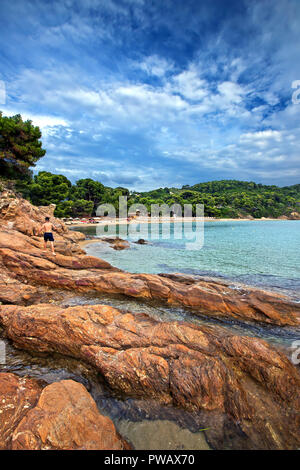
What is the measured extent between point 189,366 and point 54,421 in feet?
9.34

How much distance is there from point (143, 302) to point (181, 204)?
118 meters

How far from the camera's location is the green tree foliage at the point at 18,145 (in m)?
25.7

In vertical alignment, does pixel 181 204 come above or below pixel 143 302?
above

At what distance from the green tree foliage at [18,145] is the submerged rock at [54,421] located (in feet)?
97.2

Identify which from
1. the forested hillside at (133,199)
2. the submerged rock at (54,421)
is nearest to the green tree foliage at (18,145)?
the forested hillside at (133,199)

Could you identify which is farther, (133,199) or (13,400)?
(133,199)

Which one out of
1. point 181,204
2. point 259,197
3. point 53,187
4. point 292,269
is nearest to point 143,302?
point 292,269

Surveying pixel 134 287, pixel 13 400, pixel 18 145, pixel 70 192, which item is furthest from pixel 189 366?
pixel 70 192

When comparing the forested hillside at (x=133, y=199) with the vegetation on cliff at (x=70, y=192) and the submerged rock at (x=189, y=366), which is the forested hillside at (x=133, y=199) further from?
the submerged rock at (x=189, y=366)

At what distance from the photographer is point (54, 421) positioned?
3.29 m

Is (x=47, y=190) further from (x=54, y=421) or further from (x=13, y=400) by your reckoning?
(x=54, y=421)

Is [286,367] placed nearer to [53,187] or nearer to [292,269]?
[292,269]

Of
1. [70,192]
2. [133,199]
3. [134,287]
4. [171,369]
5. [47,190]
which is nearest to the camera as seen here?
[171,369]

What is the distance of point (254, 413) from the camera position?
4039mm
